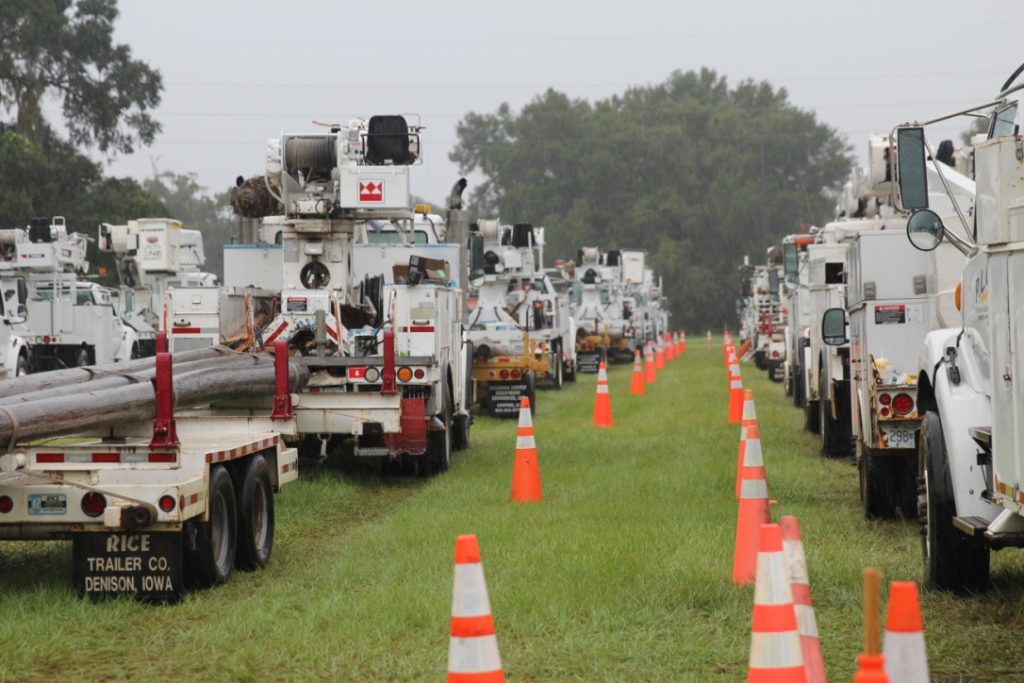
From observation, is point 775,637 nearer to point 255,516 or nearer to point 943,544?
point 943,544

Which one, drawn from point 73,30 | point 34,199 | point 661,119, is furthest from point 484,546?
point 661,119

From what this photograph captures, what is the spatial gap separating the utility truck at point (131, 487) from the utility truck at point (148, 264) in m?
25.3

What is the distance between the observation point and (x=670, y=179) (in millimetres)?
103625

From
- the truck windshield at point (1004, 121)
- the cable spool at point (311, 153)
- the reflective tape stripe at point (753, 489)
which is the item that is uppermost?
the cable spool at point (311, 153)

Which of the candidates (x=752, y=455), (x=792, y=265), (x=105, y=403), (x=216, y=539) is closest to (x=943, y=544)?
(x=752, y=455)

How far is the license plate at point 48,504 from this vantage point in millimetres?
8664

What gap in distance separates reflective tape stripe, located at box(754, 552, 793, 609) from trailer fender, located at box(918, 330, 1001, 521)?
3.15 meters

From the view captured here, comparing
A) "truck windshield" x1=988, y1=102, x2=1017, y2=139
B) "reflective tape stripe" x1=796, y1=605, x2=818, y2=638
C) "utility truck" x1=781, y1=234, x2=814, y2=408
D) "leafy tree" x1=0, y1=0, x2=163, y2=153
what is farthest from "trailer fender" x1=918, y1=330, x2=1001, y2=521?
"leafy tree" x1=0, y1=0, x2=163, y2=153

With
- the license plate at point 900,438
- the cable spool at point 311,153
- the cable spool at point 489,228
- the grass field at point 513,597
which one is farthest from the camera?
the cable spool at point 489,228

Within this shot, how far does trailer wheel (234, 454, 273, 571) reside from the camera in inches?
393

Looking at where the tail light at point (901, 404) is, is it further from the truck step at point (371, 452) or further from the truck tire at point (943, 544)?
the truck step at point (371, 452)

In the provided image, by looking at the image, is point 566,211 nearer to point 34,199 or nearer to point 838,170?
point 838,170

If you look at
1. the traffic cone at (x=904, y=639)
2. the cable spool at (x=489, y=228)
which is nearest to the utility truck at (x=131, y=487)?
the traffic cone at (x=904, y=639)

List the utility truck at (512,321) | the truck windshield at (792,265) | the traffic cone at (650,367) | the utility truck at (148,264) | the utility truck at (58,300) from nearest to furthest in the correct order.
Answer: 1. the utility truck at (512,321)
2. the truck windshield at (792,265)
3. the utility truck at (58,300)
4. the traffic cone at (650,367)
5. the utility truck at (148,264)
